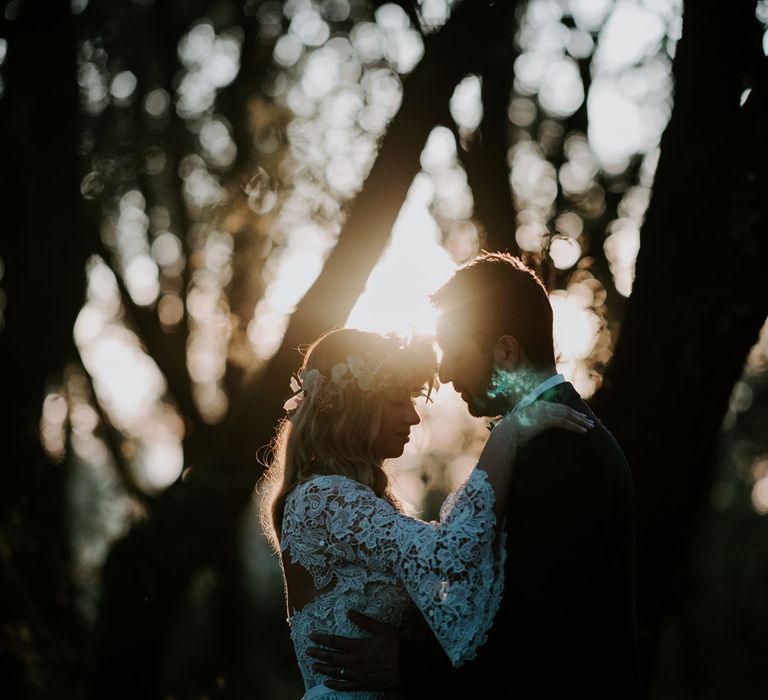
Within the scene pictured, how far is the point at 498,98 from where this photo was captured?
636cm

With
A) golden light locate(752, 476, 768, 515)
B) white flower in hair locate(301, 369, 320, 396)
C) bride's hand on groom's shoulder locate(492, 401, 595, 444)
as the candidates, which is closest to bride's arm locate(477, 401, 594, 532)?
bride's hand on groom's shoulder locate(492, 401, 595, 444)

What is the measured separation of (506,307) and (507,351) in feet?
0.58

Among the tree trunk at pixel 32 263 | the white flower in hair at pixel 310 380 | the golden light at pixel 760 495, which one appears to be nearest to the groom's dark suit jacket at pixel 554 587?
the white flower in hair at pixel 310 380

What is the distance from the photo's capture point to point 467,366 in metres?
3.85

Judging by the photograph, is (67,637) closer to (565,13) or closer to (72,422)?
(72,422)

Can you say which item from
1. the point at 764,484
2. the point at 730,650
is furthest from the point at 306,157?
the point at 764,484

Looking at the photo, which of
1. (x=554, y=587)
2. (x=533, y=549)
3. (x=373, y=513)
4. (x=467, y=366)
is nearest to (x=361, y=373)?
(x=467, y=366)

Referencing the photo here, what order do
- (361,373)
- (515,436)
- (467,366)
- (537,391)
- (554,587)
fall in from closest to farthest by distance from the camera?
A: (554,587) < (515,436) < (537,391) < (467,366) < (361,373)

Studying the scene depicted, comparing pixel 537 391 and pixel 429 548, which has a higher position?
pixel 537 391

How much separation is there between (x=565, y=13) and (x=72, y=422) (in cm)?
949

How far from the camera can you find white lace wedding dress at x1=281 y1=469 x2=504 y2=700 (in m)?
3.46

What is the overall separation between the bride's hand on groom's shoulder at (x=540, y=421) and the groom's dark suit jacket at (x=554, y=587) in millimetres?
39

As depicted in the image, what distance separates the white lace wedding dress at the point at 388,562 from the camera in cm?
346

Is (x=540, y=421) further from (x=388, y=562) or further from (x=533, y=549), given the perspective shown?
(x=388, y=562)
